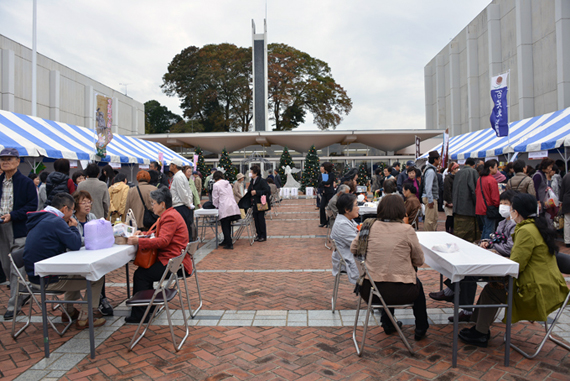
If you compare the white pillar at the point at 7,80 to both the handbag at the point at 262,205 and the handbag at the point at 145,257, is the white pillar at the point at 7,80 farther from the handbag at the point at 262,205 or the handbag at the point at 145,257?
the handbag at the point at 145,257

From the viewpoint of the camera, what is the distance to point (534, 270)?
10.4 ft

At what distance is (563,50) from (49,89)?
30.2m

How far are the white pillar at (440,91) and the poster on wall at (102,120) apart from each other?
28.4 metres

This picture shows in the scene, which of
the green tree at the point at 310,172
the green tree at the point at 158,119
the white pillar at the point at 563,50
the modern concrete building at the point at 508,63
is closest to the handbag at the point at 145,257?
the white pillar at the point at 563,50

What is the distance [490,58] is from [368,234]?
24.1 m

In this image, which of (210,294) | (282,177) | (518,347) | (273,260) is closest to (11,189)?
(210,294)

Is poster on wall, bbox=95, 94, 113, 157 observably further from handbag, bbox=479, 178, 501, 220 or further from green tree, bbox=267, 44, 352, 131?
green tree, bbox=267, 44, 352, 131

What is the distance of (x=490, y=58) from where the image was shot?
75.8 ft

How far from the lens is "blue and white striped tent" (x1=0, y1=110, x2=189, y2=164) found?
851 cm

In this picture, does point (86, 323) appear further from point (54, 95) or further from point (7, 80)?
point (54, 95)

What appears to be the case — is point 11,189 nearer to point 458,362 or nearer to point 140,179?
point 140,179

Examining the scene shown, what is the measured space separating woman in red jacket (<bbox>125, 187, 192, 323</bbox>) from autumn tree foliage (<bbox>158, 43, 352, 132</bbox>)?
36181 mm

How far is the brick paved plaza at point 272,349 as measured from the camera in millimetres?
→ 3064

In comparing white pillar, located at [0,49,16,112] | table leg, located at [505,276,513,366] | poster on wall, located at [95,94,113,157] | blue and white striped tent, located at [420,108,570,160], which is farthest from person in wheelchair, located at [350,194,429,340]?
white pillar, located at [0,49,16,112]
